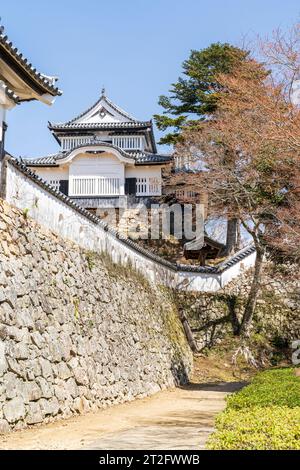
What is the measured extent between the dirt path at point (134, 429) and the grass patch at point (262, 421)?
0.53 m

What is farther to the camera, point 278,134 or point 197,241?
point 197,241

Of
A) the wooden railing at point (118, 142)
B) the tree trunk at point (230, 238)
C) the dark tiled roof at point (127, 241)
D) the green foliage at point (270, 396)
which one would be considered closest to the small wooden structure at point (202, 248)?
the tree trunk at point (230, 238)

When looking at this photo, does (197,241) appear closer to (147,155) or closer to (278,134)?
(147,155)

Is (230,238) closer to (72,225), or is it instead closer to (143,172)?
(143,172)

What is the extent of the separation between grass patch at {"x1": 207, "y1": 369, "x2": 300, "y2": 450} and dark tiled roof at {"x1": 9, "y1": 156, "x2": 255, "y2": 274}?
557 centimetres

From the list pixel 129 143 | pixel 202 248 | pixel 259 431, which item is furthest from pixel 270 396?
pixel 129 143

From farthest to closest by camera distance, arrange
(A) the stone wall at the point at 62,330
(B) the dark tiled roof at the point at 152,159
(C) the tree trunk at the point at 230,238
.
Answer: (B) the dark tiled roof at the point at 152,159 → (C) the tree trunk at the point at 230,238 → (A) the stone wall at the point at 62,330

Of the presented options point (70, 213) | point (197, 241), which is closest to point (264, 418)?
point (70, 213)

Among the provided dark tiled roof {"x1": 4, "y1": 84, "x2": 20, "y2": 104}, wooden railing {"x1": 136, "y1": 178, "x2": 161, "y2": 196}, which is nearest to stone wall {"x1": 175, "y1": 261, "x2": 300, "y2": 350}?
wooden railing {"x1": 136, "y1": 178, "x2": 161, "y2": 196}

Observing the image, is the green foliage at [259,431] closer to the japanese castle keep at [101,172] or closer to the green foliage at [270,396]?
the green foliage at [270,396]

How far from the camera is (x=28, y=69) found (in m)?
10.3

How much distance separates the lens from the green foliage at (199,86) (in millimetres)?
25062

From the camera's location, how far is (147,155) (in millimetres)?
Result: 29250
